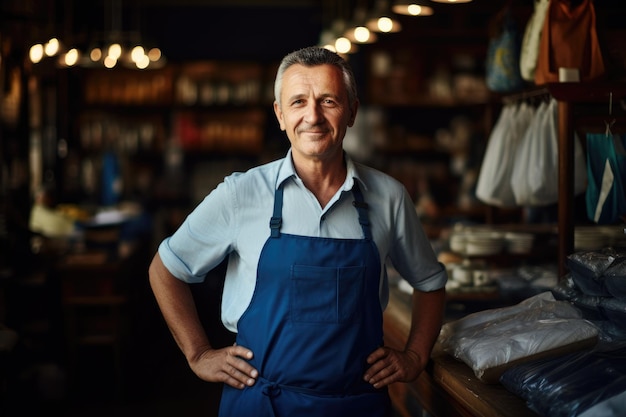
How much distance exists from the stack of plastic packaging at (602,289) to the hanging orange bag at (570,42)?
1237mm

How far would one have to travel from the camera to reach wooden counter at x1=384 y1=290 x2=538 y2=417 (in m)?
2.37

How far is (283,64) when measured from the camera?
8.40 feet

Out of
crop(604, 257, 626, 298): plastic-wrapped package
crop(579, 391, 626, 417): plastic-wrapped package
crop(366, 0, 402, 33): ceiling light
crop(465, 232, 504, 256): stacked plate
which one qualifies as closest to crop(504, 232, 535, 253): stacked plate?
crop(465, 232, 504, 256): stacked plate

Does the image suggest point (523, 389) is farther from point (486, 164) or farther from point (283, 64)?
point (486, 164)

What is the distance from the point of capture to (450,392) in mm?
2725

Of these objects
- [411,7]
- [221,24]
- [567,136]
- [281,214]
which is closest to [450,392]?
[281,214]

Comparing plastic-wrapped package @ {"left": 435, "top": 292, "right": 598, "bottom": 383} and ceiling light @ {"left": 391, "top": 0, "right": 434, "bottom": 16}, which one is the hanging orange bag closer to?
plastic-wrapped package @ {"left": 435, "top": 292, "right": 598, "bottom": 383}

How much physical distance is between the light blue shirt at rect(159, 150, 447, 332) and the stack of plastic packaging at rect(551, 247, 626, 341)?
53 cm

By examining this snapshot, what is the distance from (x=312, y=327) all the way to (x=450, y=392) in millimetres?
559

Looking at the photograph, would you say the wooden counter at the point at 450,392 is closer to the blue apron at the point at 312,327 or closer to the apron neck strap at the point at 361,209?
the blue apron at the point at 312,327

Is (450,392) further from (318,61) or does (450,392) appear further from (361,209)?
(318,61)

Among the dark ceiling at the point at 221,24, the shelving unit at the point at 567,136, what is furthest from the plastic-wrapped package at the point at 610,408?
the dark ceiling at the point at 221,24

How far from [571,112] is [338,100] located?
4.72 ft

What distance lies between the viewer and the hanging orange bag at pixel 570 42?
375 centimetres
